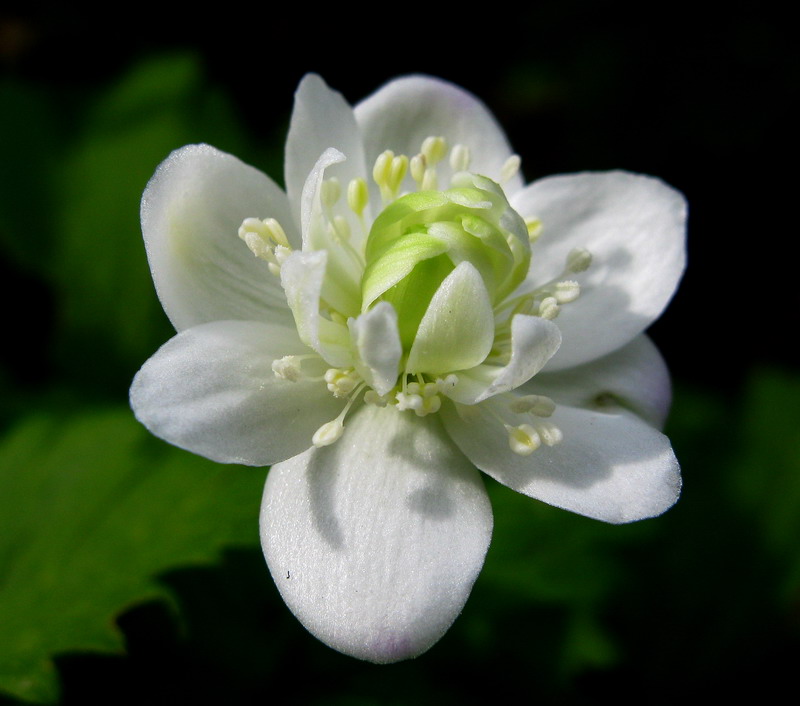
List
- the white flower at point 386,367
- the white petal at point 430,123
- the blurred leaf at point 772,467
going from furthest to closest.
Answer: the blurred leaf at point 772,467
the white petal at point 430,123
the white flower at point 386,367

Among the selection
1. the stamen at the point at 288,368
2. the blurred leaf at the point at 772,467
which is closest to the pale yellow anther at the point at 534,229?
the stamen at the point at 288,368

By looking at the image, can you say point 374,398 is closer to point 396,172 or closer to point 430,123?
point 396,172

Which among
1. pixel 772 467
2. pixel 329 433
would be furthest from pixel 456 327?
pixel 772 467

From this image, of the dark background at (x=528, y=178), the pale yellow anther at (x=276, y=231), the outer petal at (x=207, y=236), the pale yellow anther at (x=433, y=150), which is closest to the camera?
the outer petal at (x=207, y=236)

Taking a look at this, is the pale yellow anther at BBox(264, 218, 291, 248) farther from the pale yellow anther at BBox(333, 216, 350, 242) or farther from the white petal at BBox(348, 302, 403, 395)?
the white petal at BBox(348, 302, 403, 395)

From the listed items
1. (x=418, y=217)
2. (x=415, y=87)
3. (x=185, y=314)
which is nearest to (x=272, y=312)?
(x=185, y=314)

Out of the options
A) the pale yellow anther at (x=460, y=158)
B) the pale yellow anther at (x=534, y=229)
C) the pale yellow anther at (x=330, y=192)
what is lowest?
the pale yellow anther at (x=534, y=229)

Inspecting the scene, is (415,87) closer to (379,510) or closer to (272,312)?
(272,312)

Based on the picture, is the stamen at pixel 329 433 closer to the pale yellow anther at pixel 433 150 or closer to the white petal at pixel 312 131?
→ the white petal at pixel 312 131
